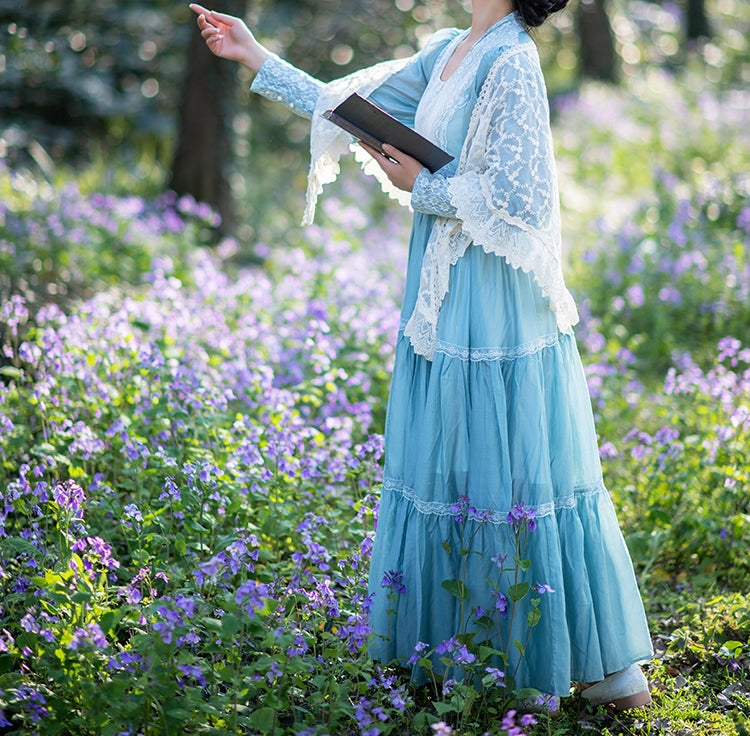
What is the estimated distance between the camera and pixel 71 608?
8.36ft

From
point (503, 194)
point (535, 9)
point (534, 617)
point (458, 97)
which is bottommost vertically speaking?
point (534, 617)

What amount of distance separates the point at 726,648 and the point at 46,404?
248cm

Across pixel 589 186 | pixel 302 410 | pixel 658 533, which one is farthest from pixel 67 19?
pixel 658 533

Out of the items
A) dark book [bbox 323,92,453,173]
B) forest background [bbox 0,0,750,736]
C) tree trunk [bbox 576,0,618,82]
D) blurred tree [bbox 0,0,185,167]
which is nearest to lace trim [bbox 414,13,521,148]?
dark book [bbox 323,92,453,173]

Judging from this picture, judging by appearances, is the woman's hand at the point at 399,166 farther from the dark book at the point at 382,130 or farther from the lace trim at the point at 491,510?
the lace trim at the point at 491,510

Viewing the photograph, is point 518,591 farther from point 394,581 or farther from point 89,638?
point 89,638

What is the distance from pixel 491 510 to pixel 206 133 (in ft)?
17.9

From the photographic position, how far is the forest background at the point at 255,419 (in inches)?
99.7

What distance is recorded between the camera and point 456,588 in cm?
264

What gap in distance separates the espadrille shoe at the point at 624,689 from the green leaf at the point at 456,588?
0.53 m

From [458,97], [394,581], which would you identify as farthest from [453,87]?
[394,581]

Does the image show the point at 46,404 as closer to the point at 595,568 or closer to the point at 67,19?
the point at 595,568

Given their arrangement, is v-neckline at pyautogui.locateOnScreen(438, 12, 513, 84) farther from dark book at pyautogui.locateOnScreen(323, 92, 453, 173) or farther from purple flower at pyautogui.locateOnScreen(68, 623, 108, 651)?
purple flower at pyautogui.locateOnScreen(68, 623, 108, 651)

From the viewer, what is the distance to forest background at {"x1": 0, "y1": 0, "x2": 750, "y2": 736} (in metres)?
2.53
